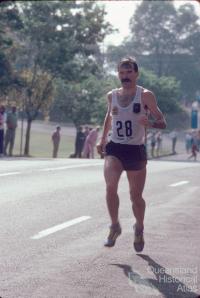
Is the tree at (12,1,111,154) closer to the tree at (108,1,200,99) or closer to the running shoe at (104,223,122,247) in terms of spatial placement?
the tree at (108,1,200,99)

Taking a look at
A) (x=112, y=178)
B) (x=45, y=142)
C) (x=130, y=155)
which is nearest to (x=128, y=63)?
(x=130, y=155)

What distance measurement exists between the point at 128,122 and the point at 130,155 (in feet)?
1.02

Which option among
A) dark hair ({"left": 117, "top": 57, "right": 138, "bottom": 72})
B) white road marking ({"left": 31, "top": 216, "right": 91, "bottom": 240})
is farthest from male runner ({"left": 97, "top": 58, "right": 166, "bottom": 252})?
white road marking ({"left": 31, "top": 216, "right": 91, "bottom": 240})

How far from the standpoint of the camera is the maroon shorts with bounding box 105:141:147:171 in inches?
272

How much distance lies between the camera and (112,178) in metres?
6.99

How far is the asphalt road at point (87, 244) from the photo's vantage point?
5570 mm

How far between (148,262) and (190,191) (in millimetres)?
6993

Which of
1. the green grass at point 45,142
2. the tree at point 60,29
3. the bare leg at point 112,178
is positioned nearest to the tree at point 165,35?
the tree at point 60,29

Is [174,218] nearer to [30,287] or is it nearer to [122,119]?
[122,119]

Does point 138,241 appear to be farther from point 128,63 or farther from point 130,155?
point 128,63

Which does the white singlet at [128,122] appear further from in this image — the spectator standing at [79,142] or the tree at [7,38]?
the spectator standing at [79,142]

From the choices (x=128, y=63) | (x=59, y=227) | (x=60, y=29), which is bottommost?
(x=59, y=227)

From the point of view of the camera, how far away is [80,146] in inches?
1384

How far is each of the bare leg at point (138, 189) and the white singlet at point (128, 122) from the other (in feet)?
0.94
